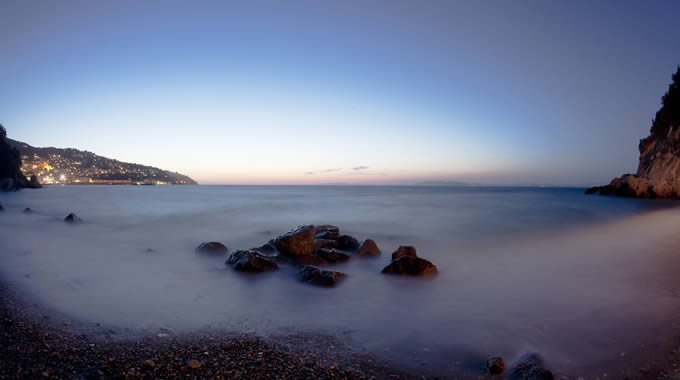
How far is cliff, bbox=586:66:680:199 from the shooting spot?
111ft

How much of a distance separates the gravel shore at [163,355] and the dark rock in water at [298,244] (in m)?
3.53

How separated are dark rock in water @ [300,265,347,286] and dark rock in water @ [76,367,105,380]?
344 cm

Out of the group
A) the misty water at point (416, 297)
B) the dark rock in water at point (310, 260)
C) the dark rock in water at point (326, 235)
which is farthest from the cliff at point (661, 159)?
the dark rock in water at point (310, 260)

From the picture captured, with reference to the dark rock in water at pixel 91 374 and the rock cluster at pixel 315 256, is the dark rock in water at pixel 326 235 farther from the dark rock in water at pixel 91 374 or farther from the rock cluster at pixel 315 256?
the dark rock in water at pixel 91 374

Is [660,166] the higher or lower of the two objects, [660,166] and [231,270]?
the higher

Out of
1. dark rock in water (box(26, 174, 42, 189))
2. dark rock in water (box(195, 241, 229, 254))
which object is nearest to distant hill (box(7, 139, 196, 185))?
dark rock in water (box(26, 174, 42, 189))

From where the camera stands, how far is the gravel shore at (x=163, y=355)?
2732mm

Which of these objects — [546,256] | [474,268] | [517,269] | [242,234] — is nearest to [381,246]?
[474,268]

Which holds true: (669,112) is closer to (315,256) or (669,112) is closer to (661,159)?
(661,159)

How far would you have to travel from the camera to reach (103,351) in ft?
10.2

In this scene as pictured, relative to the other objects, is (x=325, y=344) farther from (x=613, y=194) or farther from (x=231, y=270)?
(x=613, y=194)

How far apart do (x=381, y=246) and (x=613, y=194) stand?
171ft

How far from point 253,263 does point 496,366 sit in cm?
493

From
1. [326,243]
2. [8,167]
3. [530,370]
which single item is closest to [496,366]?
[530,370]
